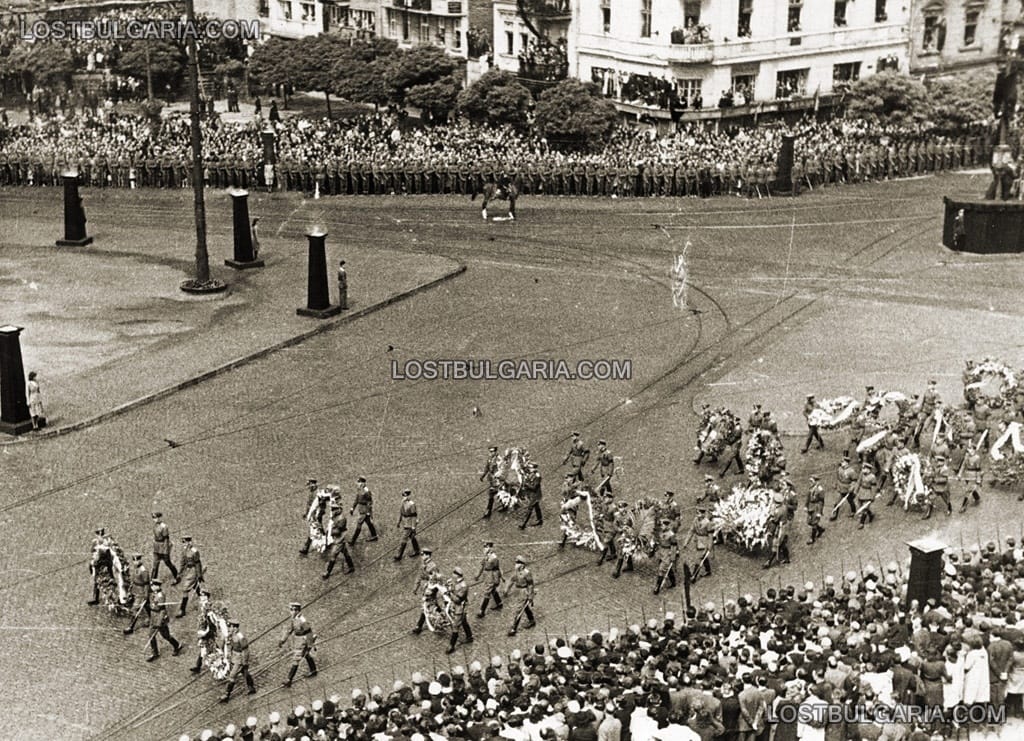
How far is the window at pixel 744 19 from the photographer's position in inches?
2383

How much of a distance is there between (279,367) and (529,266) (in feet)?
35.4

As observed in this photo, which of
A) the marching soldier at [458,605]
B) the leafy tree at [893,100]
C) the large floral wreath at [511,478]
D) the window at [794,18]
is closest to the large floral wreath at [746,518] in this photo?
the large floral wreath at [511,478]

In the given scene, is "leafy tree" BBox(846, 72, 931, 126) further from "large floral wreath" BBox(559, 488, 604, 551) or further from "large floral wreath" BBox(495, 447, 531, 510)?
"large floral wreath" BBox(559, 488, 604, 551)

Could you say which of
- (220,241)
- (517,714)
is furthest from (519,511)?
(220,241)

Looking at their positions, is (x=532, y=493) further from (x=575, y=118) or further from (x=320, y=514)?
(x=575, y=118)

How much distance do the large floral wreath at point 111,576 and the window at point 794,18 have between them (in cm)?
4477

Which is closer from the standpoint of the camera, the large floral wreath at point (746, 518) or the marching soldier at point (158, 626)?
the marching soldier at point (158, 626)

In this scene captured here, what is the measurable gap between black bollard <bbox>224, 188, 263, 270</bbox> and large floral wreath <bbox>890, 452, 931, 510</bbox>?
22.5m

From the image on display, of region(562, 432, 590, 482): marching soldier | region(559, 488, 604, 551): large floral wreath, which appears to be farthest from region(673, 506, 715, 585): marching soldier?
region(562, 432, 590, 482): marching soldier

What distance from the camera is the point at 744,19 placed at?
200ft

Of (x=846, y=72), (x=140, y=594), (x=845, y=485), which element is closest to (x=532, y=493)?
(x=845, y=485)

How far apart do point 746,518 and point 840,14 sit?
4224 cm

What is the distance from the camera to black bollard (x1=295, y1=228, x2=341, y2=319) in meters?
39.5

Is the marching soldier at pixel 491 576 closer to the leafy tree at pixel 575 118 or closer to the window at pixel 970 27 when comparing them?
the leafy tree at pixel 575 118
